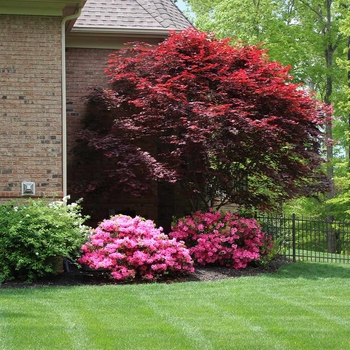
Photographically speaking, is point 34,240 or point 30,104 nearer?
point 34,240

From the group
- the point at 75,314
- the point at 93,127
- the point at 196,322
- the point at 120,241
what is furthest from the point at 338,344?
the point at 93,127

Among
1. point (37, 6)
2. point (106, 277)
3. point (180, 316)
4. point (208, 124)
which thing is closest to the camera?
point (180, 316)

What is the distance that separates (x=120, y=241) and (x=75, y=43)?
228 inches

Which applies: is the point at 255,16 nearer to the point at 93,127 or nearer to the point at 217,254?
the point at 93,127

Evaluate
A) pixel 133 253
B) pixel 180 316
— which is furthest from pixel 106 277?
pixel 180 316

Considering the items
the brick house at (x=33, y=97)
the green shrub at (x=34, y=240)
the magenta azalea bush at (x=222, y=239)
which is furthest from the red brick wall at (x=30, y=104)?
the magenta azalea bush at (x=222, y=239)

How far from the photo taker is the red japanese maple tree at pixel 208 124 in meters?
13.3

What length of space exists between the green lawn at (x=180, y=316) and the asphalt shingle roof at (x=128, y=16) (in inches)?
269

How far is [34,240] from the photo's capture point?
11148 millimetres

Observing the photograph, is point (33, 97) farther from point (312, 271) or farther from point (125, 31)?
point (312, 271)

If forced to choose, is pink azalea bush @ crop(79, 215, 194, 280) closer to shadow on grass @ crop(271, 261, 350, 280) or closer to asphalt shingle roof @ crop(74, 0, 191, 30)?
shadow on grass @ crop(271, 261, 350, 280)

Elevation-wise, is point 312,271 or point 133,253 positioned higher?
point 133,253

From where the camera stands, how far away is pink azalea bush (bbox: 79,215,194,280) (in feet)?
37.7

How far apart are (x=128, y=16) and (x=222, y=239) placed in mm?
6023
